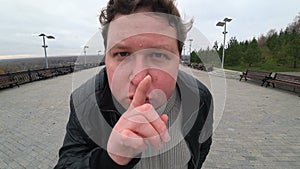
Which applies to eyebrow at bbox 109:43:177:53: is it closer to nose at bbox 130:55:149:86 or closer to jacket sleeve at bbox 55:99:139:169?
nose at bbox 130:55:149:86

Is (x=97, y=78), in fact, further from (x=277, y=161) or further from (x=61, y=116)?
(x=61, y=116)

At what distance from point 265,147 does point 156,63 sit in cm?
355

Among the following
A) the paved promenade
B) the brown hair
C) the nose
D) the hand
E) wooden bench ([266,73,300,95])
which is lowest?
the paved promenade

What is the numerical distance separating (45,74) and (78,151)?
561 inches

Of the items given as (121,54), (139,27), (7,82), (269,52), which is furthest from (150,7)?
(269,52)

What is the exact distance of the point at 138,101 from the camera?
1.65 feet

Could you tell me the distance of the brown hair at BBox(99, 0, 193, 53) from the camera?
0.71 metres

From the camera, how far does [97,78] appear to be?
104 centimetres

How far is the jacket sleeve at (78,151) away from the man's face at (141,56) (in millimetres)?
240

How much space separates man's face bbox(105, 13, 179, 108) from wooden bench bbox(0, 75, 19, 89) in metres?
10.8

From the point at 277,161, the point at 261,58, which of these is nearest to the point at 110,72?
the point at 277,161

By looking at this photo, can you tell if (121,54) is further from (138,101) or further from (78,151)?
(78,151)

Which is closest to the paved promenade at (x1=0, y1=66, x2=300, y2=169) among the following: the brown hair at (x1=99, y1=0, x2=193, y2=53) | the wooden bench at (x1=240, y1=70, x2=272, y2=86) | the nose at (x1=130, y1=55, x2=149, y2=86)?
the brown hair at (x1=99, y1=0, x2=193, y2=53)

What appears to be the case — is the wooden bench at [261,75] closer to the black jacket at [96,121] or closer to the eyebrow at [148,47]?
the black jacket at [96,121]
